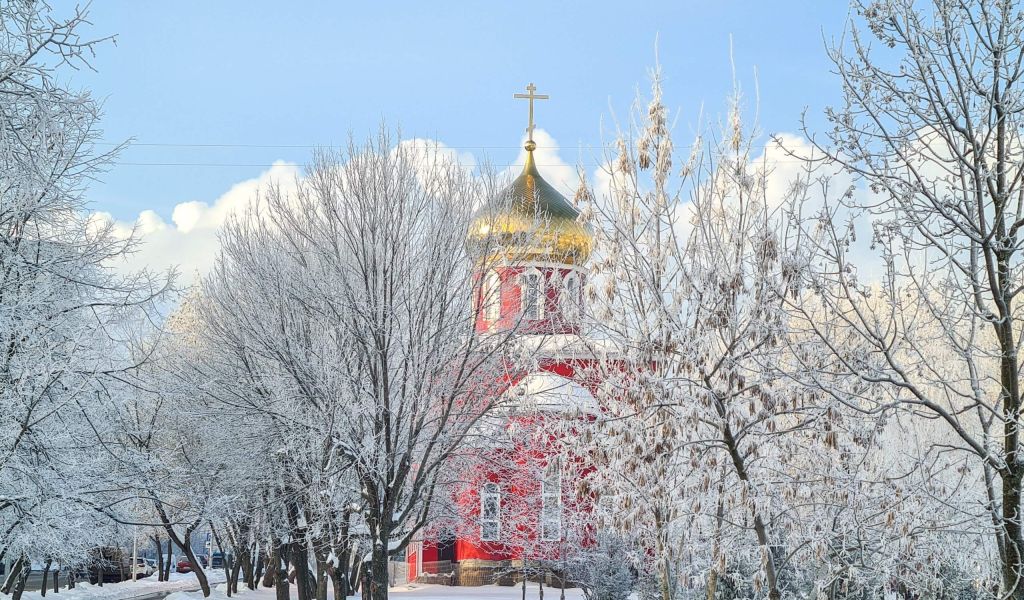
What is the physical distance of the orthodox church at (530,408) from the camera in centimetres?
1007

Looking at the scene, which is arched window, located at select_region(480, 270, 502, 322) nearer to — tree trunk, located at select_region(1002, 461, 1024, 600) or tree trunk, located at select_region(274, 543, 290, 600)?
tree trunk, located at select_region(1002, 461, 1024, 600)

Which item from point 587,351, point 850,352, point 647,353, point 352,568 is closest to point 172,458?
point 352,568

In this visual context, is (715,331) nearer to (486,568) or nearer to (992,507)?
(992,507)

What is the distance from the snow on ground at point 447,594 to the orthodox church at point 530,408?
0.77 meters

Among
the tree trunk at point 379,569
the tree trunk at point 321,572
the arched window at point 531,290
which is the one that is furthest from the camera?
the tree trunk at point 321,572

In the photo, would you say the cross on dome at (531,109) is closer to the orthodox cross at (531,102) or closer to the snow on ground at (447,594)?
the orthodox cross at (531,102)

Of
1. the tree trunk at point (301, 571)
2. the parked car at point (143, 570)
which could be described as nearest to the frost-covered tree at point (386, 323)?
the tree trunk at point (301, 571)

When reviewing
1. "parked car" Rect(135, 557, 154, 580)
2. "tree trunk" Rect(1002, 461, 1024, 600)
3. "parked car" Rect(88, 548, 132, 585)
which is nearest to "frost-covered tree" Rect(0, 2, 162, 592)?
"tree trunk" Rect(1002, 461, 1024, 600)

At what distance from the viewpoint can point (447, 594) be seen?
27078 millimetres

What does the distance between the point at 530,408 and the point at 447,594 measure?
1758 cm

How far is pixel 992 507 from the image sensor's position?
19.9 ft

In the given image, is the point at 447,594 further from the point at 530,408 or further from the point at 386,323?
the point at 530,408

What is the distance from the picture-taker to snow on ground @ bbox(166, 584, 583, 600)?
25219 millimetres

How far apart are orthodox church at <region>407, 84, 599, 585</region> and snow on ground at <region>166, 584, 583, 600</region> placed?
0.77 meters
